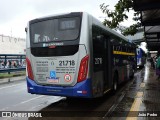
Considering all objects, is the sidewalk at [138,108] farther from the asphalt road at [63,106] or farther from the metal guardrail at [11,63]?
the metal guardrail at [11,63]

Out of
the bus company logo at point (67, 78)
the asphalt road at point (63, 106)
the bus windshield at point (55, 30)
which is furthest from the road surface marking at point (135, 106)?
the bus windshield at point (55, 30)

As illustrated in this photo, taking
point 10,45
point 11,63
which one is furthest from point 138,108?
point 10,45

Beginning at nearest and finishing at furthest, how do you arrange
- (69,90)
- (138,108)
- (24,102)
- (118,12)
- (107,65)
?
1. (69,90)
2. (138,108)
3. (24,102)
4. (107,65)
5. (118,12)

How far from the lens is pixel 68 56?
26.7 feet

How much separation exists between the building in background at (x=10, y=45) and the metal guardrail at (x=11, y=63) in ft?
64.3

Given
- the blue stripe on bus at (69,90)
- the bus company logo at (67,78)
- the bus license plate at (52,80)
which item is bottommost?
the blue stripe on bus at (69,90)

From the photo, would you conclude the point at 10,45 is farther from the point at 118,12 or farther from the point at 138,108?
the point at 138,108

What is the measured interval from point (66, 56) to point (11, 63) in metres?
14.3

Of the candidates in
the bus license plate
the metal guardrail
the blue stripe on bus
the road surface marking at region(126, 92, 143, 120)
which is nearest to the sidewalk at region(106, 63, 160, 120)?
the road surface marking at region(126, 92, 143, 120)

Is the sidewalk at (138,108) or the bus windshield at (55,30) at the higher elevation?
the bus windshield at (55,30)

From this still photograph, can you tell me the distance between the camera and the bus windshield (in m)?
8.16

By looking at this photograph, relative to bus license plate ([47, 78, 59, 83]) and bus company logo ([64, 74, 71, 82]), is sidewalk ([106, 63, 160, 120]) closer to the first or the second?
bus company logo ([64, 74, 71, 82])

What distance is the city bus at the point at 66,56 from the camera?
26.1 feet

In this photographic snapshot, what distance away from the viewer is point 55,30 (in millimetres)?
8453
